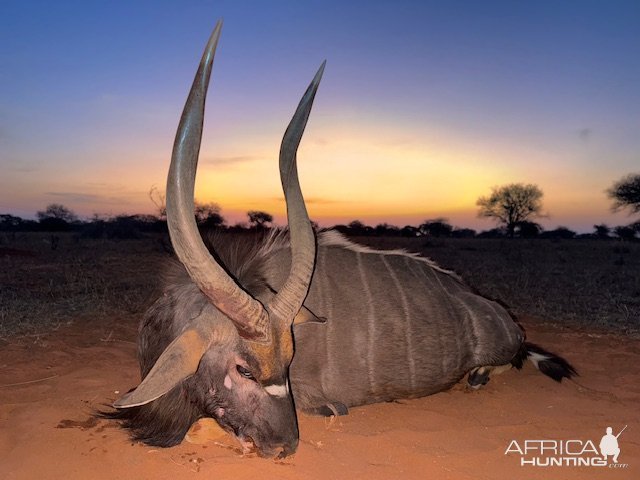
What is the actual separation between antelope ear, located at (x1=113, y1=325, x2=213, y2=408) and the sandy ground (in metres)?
0.54

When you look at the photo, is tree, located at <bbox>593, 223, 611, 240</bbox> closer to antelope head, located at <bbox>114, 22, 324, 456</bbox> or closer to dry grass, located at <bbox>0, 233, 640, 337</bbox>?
dry grass, located at <bbox>0, 233, 640, 337</bbox>

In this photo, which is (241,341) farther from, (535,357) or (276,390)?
(535,357)

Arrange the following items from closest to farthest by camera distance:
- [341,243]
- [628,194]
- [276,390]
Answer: [276,390] < [341,243] < [628,194]

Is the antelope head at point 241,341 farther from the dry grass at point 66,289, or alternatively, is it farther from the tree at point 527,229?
the tree at point 527,229

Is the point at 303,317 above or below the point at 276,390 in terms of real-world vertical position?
above

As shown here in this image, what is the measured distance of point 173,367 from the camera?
230 centimetres

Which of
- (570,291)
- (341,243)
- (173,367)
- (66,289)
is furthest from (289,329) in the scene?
(570,291)

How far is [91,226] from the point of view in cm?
2288

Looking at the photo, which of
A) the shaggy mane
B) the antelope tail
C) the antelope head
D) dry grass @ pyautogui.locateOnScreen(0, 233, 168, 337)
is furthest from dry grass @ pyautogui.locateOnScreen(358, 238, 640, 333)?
dry grass @ pyautogui.locateOnScreen(0, 233, 168, 337)

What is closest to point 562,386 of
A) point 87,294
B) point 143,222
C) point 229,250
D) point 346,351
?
point 346,351

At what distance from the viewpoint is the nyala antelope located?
7.49 feet

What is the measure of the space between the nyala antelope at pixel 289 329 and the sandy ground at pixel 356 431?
0.12 meters

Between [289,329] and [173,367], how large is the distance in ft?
1.83

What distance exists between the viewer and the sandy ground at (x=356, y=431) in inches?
99.4
